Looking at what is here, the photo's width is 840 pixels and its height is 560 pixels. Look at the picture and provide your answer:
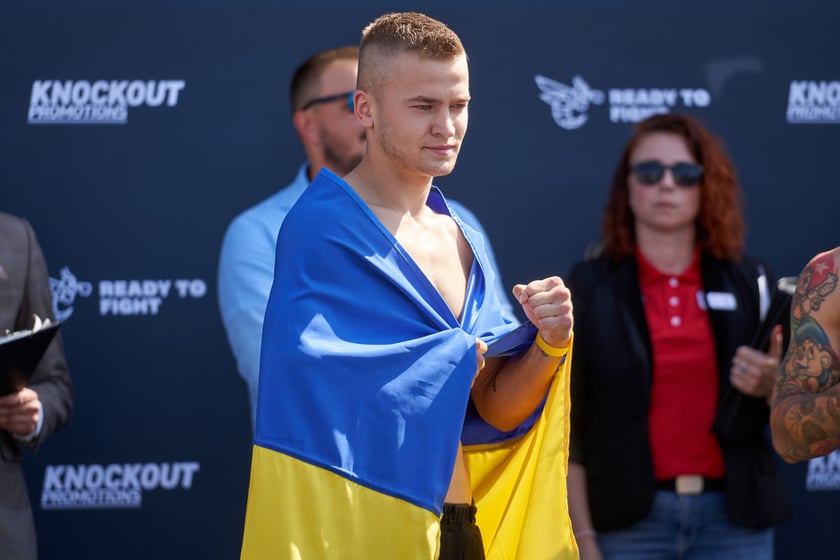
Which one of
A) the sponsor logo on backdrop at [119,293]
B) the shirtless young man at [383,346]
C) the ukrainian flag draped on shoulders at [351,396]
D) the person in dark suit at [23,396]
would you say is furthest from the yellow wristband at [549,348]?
the sponsor logo on backdrop at [119,293]

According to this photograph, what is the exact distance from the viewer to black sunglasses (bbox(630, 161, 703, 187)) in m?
3.97

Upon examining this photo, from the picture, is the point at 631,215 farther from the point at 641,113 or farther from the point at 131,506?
the point at 131,506

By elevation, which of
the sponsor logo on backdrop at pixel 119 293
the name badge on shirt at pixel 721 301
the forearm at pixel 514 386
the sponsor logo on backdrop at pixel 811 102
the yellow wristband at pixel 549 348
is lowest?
the forearm at pixel 514 386

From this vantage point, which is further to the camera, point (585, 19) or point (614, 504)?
point (585, 19)

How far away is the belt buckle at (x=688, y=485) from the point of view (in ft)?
12.2

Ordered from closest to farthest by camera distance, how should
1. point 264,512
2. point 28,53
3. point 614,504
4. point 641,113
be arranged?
point 264,512
point 614,504
point 28,53
point 641,113

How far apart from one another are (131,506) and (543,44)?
2.23 metres

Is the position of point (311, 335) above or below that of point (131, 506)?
above

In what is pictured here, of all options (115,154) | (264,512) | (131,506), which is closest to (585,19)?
(115,154)

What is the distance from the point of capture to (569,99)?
4676mm

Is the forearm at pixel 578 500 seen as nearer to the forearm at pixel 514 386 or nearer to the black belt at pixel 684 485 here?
the black belt at pixel 684 485

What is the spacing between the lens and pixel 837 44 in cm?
477

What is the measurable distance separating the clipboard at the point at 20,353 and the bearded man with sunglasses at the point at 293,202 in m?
0.71

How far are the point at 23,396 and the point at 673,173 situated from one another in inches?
81.2
